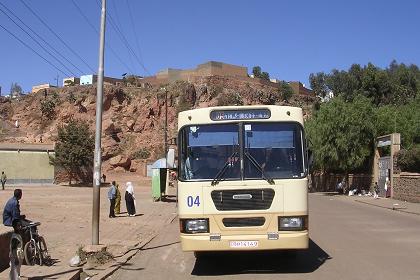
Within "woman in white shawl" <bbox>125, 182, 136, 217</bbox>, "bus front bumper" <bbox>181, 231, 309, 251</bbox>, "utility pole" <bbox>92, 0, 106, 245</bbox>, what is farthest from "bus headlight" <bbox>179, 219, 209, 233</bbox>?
"woman in white shawl" <bbox>125, 182, 136, 217</bbox>

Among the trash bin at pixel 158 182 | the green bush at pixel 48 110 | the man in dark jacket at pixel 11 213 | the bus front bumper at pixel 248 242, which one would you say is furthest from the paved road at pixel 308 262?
the green bush at pixel 48 110

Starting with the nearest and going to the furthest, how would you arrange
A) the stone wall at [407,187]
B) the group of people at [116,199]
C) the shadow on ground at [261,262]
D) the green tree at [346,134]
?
the shadow on ground at [261,262], the group of people at [116,199], the stone wall at [407,187], the green tree at [346,134]

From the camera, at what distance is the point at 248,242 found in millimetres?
9914

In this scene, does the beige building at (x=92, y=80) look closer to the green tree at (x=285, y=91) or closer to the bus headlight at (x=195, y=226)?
the green tree at (x=285, y=91)

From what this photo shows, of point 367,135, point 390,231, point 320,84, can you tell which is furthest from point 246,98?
point 390,231

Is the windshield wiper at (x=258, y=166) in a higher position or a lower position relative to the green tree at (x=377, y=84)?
lower

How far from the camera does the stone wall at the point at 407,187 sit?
37016mm

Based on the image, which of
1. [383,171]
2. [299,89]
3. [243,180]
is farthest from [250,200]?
[299,89]

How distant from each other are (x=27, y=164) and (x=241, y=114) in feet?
192

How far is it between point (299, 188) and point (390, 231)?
9.87 metres

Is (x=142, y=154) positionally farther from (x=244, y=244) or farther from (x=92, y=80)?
(x=244, y=244)

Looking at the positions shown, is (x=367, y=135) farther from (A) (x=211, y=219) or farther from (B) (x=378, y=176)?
(A) (x=211, y=219)

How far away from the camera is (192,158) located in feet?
34.3

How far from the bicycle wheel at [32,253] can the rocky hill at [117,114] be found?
246ft
